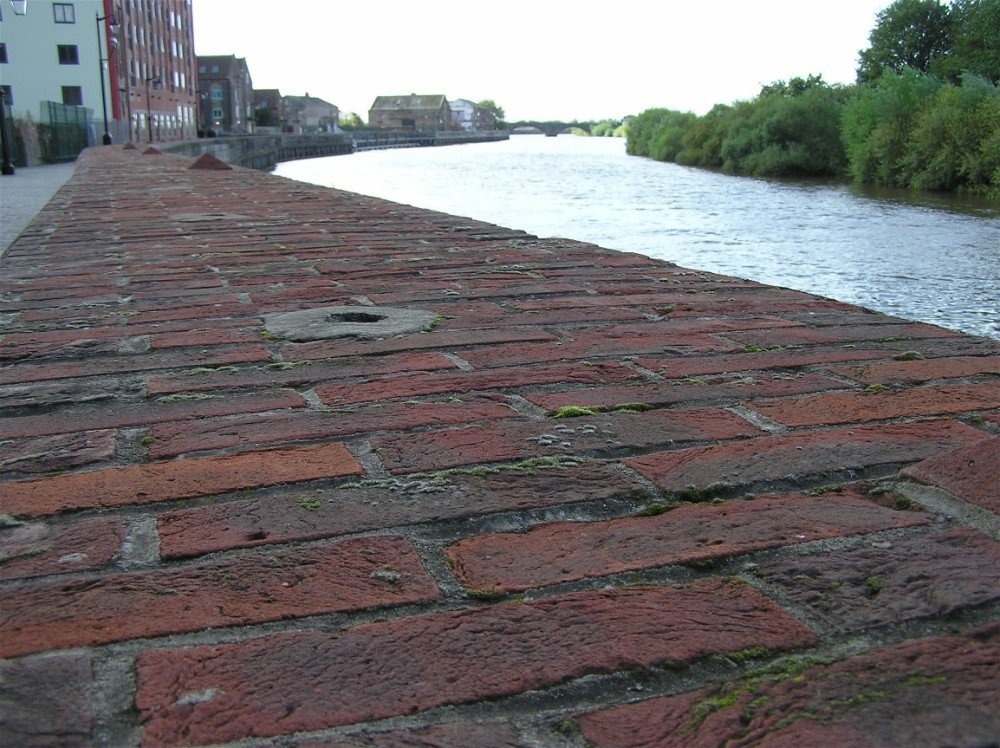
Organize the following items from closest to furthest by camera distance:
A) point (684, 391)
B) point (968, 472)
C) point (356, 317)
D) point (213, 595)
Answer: point (213, 595) → point (968, 472) → point (684, 391) → point (356, 317)

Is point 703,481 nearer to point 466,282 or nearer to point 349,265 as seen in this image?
point 466,282

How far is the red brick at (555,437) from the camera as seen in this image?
1572mm

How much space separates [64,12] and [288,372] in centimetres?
4883

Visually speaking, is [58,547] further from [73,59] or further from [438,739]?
[73,59]

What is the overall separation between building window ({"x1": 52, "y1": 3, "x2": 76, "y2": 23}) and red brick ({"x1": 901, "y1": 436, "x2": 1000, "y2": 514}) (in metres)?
49.4

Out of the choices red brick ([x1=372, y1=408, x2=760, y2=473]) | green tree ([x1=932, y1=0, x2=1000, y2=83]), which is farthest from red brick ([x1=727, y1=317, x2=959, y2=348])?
green tree ([x1=932, y1=0, x2=1000, y2=83])

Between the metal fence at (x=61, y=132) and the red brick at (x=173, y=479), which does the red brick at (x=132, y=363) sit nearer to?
the red brick at (x=173, y=479)

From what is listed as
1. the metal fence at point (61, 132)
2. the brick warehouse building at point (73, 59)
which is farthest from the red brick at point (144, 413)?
the brick warehouse building at point (73, 59)

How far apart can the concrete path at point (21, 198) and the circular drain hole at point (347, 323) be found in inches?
105

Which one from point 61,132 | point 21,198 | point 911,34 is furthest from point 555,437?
point 911,34

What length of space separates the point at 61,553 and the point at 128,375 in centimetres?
89

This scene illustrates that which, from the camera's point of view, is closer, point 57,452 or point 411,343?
point 57,452

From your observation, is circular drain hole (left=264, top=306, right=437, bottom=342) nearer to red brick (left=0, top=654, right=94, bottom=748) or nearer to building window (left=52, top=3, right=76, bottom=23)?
red brick (left=0, top=654, right=94, bottom=748)

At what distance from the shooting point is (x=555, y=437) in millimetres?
1660
